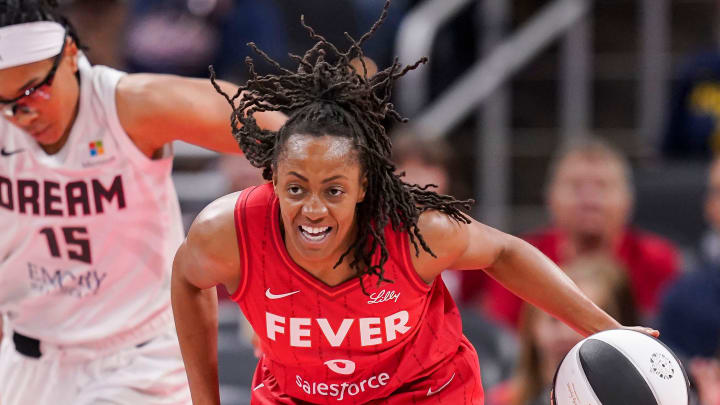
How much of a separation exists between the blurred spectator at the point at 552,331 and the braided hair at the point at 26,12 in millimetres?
2336

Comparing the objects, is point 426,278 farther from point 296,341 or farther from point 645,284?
point 645,284

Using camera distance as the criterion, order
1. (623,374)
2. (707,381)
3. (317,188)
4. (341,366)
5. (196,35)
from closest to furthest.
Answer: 1. (317,188)
2. (623,374)
3. (341,366)
4. (707,381)
5. (196,35)

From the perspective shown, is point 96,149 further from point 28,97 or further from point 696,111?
point 696,111

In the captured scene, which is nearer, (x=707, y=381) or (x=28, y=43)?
(x=28, y=43)

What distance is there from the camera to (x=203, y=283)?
117 inches

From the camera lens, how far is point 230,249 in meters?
2.89

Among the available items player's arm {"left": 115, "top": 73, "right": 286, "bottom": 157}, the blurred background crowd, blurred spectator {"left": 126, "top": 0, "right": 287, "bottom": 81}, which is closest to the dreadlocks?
player's arm {"left": 115, "top": 73, "right": 286, "bottom": 157}

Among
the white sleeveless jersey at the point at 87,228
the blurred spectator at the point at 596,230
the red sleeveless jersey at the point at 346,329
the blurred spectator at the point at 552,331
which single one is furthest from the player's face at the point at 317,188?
the blurred spectator at the point at 596,230

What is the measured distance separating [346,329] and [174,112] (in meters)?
0.86

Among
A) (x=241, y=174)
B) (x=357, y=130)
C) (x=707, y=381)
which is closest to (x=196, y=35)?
(x=241, y=174)

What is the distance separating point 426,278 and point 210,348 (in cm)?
63

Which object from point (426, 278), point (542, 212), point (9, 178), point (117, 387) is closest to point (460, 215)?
point (426, 278)

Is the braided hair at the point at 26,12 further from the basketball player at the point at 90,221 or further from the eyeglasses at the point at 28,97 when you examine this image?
the eyeglasses at the point at 28,97

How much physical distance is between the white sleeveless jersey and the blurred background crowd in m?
1.74
